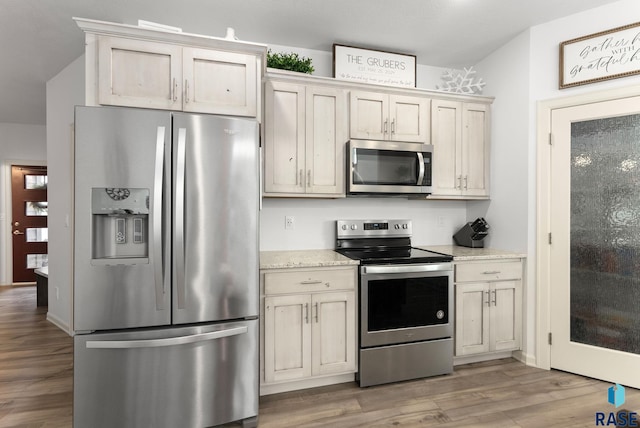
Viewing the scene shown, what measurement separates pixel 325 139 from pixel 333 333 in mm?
1481

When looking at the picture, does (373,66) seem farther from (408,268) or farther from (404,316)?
(404,316)

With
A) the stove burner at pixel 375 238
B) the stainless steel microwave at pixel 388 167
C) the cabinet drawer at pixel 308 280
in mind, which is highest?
the stainless steel microwave at pixel 388 167

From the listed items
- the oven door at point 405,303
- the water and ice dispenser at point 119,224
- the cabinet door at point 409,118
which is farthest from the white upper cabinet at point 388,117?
the water and ice dispenser at point 119,224

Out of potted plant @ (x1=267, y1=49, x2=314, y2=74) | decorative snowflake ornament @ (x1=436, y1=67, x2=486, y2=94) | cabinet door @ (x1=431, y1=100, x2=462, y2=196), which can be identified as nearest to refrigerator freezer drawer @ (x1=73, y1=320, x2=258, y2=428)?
potted plant @ (x1=267, y1=49, x2=314, y2=74)

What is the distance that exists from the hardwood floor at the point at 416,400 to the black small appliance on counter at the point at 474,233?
103 centimetres

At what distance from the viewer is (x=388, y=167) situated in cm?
276

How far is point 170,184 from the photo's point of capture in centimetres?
178

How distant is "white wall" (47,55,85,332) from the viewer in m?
3.39

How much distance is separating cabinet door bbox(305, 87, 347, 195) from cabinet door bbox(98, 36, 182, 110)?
3.32 ft

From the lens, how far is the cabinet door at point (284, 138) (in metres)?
2.53

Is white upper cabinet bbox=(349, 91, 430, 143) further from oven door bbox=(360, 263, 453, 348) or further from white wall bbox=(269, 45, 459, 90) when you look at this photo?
oven door bbox=(360, 263, 453, 348)

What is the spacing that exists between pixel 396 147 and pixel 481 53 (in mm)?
1371

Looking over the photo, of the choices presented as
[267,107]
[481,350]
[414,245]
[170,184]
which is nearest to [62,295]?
[170,184]

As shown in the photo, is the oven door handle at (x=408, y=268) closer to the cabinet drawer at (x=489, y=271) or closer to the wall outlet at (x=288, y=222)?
the cabinet drawer at (x=489, y=271)
